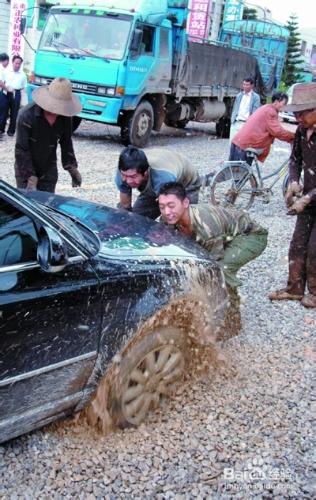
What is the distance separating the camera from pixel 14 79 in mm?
11758

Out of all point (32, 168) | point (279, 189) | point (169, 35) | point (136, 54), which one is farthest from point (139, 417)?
point (169, 35)

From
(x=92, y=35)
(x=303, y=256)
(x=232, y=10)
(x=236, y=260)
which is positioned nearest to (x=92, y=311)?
(x=236, y=260)

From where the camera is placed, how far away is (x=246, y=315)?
4.59m

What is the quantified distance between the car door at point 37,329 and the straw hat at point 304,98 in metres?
2.61

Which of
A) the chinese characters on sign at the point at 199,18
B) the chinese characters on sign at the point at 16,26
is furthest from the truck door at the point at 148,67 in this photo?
the chinese characters on sign at the point at 199,18

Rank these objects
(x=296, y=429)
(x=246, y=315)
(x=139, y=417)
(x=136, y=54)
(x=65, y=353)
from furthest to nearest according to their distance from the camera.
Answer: (x=136, y=54) < (x=246, y=315) < (x=296, y=429) < (x=139, y=417) < (x=65, y=353)

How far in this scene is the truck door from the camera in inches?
454

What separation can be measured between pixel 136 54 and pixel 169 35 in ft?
5.04

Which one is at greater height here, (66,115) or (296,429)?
(66,115)

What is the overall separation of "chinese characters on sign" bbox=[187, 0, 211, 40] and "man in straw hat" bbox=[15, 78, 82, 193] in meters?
18.5

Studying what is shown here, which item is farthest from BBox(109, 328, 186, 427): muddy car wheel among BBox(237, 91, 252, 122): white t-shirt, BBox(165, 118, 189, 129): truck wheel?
BBox(165, 118, 189, 129): truck wheel

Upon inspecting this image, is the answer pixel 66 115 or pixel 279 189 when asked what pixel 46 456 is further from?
pixel 279 189

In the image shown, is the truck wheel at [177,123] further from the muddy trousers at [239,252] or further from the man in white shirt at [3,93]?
the muddy trousers at [239,252]

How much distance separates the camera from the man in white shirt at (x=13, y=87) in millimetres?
11648
